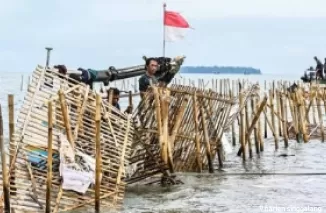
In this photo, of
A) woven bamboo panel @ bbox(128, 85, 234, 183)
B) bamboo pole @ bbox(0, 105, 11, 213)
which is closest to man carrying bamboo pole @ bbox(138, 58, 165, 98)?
woven bamboo panel @ bbox(128, 85, 234, 183)

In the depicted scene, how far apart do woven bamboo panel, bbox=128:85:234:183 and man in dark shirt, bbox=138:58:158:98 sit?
1.20 ft

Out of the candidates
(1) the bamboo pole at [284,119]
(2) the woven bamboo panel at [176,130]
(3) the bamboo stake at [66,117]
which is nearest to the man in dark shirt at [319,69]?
(1) the bamboo pole at [284,119]

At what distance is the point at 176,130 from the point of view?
47.0 feet

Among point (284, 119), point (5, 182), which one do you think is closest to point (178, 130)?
point (5, 182)

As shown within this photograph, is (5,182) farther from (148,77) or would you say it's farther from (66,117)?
(148,77)

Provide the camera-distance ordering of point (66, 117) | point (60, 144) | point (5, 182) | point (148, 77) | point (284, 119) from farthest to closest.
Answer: point (284, 119), point (148, 77), point (60, 144), point (66, 117), point (5, 182)

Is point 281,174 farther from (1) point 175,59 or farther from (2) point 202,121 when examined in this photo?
(1) point 175,59

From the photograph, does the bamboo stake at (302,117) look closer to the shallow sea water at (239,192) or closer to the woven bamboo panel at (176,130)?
the shallow sea water at (239,192)

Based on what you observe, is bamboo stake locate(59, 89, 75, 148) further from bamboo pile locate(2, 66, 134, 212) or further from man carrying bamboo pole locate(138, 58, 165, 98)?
man carrying bamboo pole locate(138, 58, 165, 98)

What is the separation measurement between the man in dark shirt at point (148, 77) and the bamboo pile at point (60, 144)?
2.19 meters

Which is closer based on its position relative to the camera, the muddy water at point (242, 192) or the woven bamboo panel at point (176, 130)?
the muddy water at point (242, 192)

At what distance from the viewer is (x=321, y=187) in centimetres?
1499

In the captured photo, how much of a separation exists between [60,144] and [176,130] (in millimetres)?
4258

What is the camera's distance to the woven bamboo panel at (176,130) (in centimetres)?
1351
